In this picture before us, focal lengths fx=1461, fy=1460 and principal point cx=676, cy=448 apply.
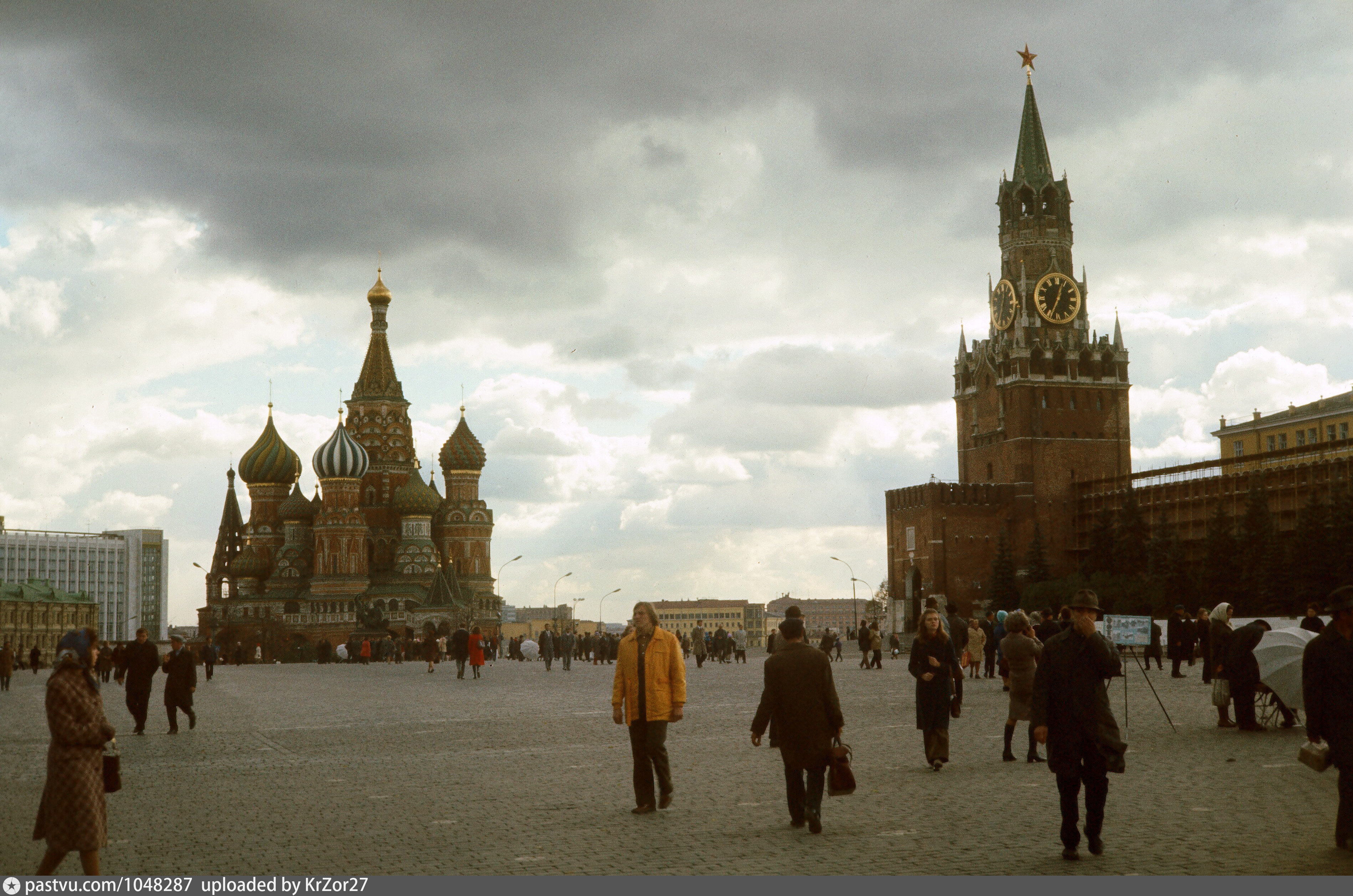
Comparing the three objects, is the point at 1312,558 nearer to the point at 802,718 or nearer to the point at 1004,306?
the point at 1004,306

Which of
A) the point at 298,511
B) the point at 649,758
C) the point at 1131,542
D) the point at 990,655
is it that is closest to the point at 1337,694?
the point at 649,758

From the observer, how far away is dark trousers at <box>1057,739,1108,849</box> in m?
7.79

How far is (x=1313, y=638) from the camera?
788 centimetres

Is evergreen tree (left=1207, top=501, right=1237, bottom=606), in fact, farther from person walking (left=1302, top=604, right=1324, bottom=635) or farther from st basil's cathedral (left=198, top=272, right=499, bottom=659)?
person walking (left=1302, top=604, right=1324, bottom=635)

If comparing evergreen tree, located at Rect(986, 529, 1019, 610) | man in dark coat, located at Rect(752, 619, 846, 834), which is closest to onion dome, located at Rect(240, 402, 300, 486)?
evergreen tree, located at Rect(986, 529, 1019, 610)

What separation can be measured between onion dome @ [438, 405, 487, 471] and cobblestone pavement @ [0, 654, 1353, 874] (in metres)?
86.2

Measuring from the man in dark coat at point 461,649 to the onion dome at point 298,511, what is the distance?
6580 centimetres

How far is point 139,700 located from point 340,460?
3216 inches

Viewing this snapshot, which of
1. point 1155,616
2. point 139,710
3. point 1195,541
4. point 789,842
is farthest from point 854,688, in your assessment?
point 1195,541

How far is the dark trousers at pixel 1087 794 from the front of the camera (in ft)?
25.6

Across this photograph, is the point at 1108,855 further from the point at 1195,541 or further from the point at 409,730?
the point at 1195,541

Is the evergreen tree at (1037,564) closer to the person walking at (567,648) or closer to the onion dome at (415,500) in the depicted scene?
the onion dome at (415,500)

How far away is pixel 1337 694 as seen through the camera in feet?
25.3

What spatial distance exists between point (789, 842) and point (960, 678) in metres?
7.53
